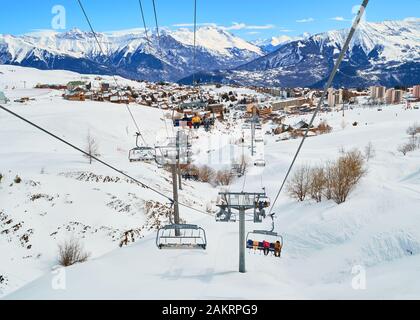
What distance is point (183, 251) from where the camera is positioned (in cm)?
1708

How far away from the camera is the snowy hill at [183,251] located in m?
11.8

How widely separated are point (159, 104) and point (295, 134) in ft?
137

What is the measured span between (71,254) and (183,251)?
571 cm

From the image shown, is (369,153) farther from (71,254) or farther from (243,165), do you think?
(71,254)

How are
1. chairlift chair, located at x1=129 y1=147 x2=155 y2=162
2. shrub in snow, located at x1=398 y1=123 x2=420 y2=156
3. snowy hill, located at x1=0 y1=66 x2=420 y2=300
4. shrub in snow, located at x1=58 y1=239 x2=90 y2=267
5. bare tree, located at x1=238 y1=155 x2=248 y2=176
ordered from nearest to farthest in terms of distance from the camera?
snowy hill, located at x1=0 y1=66 x2=420 y2=300 → chairlift chair, located at x1=129 y1=147 x2=155 y2=162 → shrub in snow, located at x1=58 y1=239 x2=90 y2=267 → bare tree, located at x1=238 y1=155 x2=248 y2=176 → shrub in snow, located at x1=398 y1=123 x2=420 y2=156

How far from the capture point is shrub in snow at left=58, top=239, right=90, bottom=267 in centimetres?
1783

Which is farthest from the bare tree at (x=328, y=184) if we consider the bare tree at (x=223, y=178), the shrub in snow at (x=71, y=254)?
the bare tree at (x=223, y=178)

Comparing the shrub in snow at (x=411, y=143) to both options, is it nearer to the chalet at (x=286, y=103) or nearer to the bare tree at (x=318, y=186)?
the bare tree at (x=318, y=186)

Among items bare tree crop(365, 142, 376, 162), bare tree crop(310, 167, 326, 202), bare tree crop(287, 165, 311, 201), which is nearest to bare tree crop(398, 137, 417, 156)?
bare tree crop(365, 142, 376, 162)

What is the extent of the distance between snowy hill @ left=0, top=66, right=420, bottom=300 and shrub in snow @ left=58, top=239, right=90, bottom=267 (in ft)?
2.04

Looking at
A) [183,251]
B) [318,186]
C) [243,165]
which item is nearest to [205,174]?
[243,165]

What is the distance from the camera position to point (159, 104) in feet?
325

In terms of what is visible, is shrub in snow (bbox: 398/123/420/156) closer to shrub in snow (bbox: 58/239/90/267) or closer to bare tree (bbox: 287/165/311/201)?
bare tree (bbox: 287/165/311/201)
